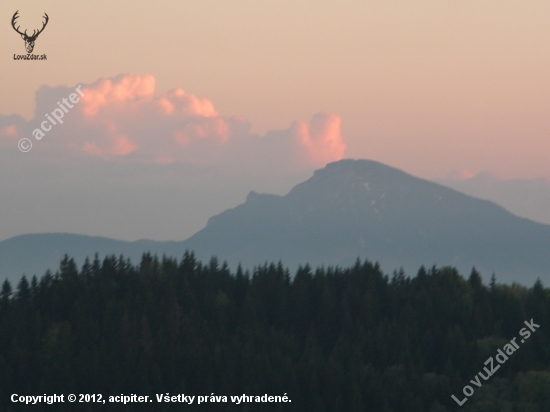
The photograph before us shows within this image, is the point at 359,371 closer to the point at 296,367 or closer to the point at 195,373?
the point at 296,367

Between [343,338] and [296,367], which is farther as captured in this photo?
[343,338]

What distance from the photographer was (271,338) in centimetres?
12925

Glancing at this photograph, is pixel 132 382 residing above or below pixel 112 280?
below

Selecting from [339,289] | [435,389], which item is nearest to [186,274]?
[339,289]

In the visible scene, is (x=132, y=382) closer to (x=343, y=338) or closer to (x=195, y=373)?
(x=195, y=373)

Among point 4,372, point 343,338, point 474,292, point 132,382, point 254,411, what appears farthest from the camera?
point 474,292

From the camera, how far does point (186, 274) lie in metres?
160

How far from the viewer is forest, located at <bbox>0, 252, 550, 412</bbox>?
101m

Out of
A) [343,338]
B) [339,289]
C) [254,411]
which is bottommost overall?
[254,411]

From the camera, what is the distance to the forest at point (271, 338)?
100688 mm

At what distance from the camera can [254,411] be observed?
9219 cm

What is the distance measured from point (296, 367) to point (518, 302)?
168 ft

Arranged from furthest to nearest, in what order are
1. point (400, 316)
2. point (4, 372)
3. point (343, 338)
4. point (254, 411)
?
point (400, 316)
point (343, 338)
point (4, 372)
point (254, 411)

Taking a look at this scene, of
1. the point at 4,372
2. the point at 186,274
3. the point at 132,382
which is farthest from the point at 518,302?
the point at 4,372
